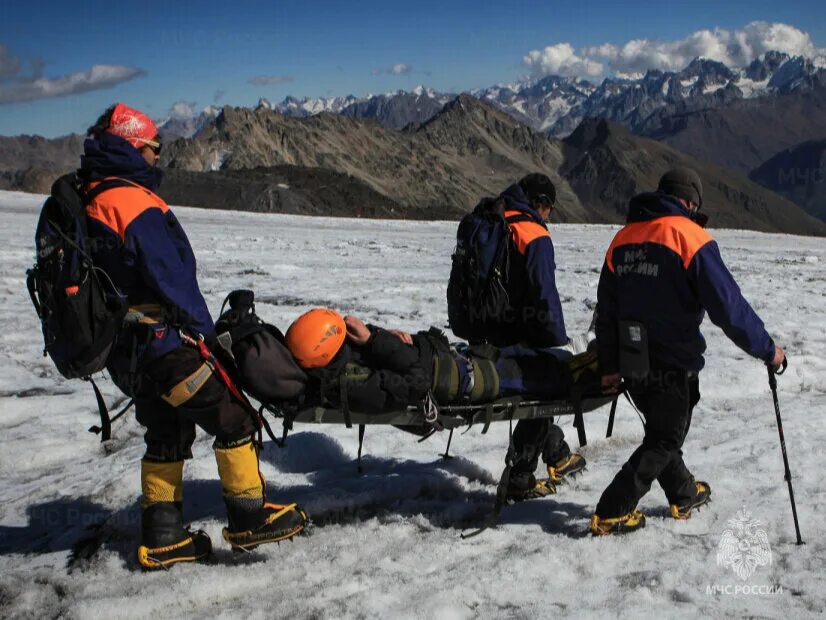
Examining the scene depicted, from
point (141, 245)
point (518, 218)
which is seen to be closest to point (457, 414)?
point (518, 218)

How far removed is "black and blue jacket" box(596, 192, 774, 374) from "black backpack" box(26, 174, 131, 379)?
299 centimetres

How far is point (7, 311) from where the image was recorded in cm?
1005

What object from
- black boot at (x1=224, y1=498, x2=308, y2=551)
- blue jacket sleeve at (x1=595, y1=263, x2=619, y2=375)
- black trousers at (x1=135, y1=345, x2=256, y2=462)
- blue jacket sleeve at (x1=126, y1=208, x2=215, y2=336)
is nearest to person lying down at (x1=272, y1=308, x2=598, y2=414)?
blue jacket sleeve at (x1=595, y1=263, x2=619, y2=375)

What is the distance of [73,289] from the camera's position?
363 cm

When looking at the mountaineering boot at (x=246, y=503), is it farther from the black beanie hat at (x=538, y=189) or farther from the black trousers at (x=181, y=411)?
the black beanie hat at (x=538, y=189)

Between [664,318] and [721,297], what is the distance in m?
0.39

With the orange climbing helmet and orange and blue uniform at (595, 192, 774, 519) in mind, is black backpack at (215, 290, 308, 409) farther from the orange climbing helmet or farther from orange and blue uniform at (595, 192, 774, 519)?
orange and blue uniform at (595, 192, 774, 519)

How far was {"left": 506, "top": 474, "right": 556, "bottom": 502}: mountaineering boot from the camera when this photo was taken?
5.24 m

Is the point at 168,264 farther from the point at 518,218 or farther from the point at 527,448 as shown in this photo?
the point at 527,448

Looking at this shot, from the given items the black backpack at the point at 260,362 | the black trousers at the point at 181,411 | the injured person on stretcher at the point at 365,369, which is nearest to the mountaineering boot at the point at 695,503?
the injured person on stretcher at the point at 365,369

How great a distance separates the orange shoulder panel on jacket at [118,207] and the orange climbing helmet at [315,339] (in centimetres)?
105

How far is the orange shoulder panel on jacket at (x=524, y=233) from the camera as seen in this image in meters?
4.91

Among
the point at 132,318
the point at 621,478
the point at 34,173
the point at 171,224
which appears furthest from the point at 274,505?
the point at 34,173

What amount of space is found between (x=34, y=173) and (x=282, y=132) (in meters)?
48.7
